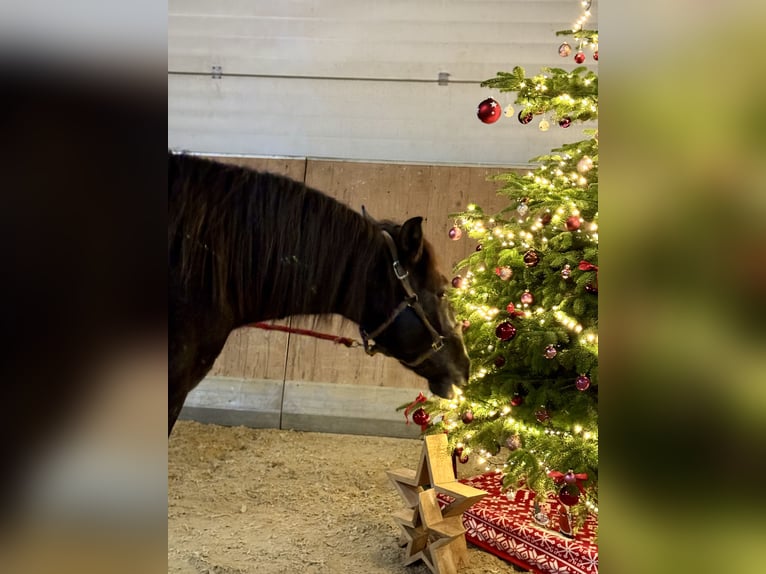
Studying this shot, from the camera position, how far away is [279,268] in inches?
56.8

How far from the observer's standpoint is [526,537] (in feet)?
6.15

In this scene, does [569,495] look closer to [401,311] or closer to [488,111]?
[401,311]

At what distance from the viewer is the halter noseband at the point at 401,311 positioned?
64.5 inches

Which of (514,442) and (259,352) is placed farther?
(259,352)

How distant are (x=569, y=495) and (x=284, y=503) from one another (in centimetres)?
150

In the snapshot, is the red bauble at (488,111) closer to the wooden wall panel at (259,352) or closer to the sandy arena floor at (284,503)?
the sandy arena floor at (284,503)

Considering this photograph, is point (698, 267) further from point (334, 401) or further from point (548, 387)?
point (334, 401)

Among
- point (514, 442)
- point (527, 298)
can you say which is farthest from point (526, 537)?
point (527, 298)

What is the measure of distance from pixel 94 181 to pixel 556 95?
1.66 metres

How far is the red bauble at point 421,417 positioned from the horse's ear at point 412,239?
2.27 feet

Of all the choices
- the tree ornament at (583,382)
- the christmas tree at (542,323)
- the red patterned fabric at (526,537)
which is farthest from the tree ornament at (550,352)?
the red patterned fabric at (526,537)

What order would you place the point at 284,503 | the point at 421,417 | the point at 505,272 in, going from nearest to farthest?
the point at 505,272, the point at 421,417, the point at 284,503

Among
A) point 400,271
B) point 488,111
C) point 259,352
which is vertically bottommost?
point 259,352

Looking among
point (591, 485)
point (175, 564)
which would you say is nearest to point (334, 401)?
point (175, 564)
